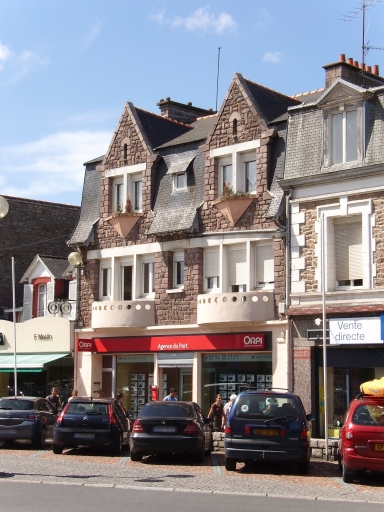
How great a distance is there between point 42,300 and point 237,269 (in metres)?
11.3

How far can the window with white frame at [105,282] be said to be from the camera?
105 feet

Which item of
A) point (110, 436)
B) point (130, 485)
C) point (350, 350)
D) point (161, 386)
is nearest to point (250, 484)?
point (130, 485)

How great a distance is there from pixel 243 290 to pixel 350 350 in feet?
15.4

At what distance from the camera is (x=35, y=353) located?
34312 millimetres

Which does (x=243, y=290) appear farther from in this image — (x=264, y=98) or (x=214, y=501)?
(x=214, y=501)

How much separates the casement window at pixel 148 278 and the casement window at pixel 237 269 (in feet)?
11.6

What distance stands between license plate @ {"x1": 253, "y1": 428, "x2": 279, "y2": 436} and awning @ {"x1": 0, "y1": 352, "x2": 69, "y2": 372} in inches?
667

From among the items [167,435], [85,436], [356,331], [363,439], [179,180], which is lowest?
[85,436]

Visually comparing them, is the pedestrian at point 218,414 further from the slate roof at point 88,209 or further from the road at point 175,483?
the slate roof at point 88,209

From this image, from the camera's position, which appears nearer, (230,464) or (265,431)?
(265,431)

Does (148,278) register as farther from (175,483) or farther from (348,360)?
(175,483)

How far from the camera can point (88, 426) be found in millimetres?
20531

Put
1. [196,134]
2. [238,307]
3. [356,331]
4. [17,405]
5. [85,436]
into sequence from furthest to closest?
[196,134], [238,307], [356,331], [17,405], [85,436]

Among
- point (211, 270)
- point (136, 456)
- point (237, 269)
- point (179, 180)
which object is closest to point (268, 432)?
point (136, 456)
